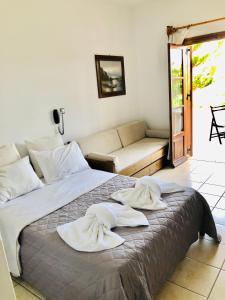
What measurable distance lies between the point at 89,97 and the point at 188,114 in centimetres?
194

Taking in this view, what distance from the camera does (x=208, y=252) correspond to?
2.24 meters

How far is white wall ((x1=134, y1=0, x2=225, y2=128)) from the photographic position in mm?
4031

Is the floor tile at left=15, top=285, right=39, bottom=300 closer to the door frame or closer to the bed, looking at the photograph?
the bed

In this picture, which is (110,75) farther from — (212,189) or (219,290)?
(219,290)

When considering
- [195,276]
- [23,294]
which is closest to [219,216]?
[195,276]

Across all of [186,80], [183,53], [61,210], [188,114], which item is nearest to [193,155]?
[188,114]

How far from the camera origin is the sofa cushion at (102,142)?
3.67 meters

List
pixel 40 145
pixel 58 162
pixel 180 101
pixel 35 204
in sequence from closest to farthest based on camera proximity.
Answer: pixel 35 204 < pixel 58 162 < pixel 40 145 < pixel 180 101

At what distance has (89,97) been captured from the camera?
13.1 ft

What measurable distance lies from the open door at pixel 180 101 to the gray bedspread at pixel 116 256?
2.17 m

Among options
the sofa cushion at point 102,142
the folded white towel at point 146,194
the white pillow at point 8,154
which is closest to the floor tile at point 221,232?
the folded white towel at point 146,194

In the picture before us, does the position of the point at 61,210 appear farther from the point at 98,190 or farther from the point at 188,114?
the point at 188,114

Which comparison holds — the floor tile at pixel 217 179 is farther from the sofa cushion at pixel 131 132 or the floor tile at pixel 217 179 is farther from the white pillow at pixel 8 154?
the white pillow at pixel 8 154

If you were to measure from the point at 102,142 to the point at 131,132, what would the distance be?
842mm
